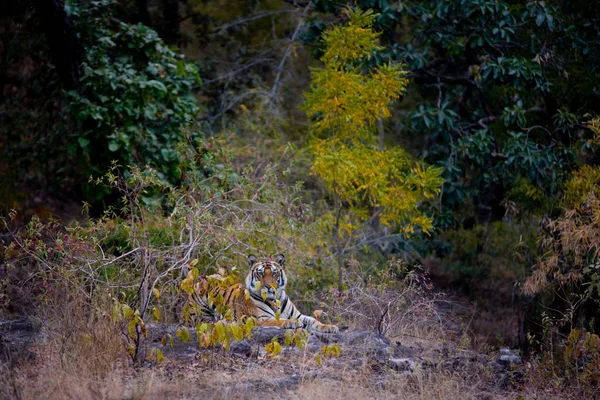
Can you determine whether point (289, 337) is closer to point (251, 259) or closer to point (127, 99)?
point (251, 259)

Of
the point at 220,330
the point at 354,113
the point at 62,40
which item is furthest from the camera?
the point at 62,40

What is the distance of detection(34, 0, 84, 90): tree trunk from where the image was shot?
36.7 ft

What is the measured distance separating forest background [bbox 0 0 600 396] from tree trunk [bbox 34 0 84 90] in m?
0.03

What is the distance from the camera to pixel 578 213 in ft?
34.4

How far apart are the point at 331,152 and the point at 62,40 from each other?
4896mm

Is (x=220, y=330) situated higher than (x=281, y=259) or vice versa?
(x=220, y=330)

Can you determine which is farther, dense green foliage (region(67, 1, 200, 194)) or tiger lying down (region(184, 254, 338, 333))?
dense green foliage (region(67, 1, 200, 194))

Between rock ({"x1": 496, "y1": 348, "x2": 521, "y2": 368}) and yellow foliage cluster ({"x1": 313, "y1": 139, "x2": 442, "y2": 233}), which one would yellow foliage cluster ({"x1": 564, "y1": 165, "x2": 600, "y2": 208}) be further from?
rock ({"x1": 496, "y1": 348, "x2": 521, "y2": 368})

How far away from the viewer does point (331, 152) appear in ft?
32.7

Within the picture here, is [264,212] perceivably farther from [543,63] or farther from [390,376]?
[543,63]

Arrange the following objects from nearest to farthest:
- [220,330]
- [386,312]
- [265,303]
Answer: [220,330] < [386,312] < [265,303]

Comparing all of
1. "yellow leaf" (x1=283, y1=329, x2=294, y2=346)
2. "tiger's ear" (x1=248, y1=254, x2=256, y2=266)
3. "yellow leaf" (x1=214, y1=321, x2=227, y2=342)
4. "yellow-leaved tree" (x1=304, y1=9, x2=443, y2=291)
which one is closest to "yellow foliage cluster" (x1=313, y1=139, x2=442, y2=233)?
"yellow-leaved tree" (x1=304, y1=9, x2=443, y2=291)

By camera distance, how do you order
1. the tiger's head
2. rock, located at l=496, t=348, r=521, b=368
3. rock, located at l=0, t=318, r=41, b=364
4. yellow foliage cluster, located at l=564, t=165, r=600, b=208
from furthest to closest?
yellow foliage cluster, located at l=564, t=165, r=600, b=208 → the tiger's head → rock, located at l=496, t=348, r=521, b=368 → rock, located at l=0, t=318, r=41, b=364

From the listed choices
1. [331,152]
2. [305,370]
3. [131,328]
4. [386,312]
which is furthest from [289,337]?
[331,152]
